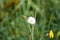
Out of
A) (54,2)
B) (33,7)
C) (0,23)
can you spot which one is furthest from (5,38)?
(54,2)

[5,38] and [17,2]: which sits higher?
[17,2]

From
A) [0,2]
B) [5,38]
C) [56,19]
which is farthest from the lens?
[0,2]

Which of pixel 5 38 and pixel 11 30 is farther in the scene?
pixel 11 30

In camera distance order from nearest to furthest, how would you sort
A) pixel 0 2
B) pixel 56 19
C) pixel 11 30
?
pixel 11 30 → pixel 56 19 → pixel 0 2

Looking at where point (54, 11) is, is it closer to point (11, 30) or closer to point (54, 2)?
point (54, 2)

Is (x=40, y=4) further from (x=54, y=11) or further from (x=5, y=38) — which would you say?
(x=5, y=38)

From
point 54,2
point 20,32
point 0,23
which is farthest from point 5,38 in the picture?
point 54,2
